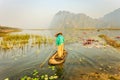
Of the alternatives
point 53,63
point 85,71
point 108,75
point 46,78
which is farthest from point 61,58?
point 108,75

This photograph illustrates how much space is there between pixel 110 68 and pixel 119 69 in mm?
938

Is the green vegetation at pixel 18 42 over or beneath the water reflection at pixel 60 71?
over

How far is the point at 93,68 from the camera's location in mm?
15820

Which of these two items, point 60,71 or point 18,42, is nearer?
point 60,71

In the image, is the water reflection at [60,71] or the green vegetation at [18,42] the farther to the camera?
the green vegetation at [18,42]

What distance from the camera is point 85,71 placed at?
1490cm

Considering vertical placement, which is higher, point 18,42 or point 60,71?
point 18,42

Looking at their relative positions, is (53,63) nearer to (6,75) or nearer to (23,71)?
(23,71)

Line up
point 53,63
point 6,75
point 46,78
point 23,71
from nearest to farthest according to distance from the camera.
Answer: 1. point 46,78
2. point 6,75
3. point 23,71
4. point 53,63

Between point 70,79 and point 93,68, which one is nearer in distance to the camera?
point 70,79

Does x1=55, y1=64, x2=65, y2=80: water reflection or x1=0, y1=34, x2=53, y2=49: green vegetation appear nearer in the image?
x1=55, y1=64, x2=65, y2=80: water reflection

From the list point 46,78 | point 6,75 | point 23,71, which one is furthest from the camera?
point 23,71

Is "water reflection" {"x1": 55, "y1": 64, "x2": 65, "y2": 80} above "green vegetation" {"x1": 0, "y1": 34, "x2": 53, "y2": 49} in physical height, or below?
below

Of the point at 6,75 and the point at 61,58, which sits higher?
the point at 61,58
